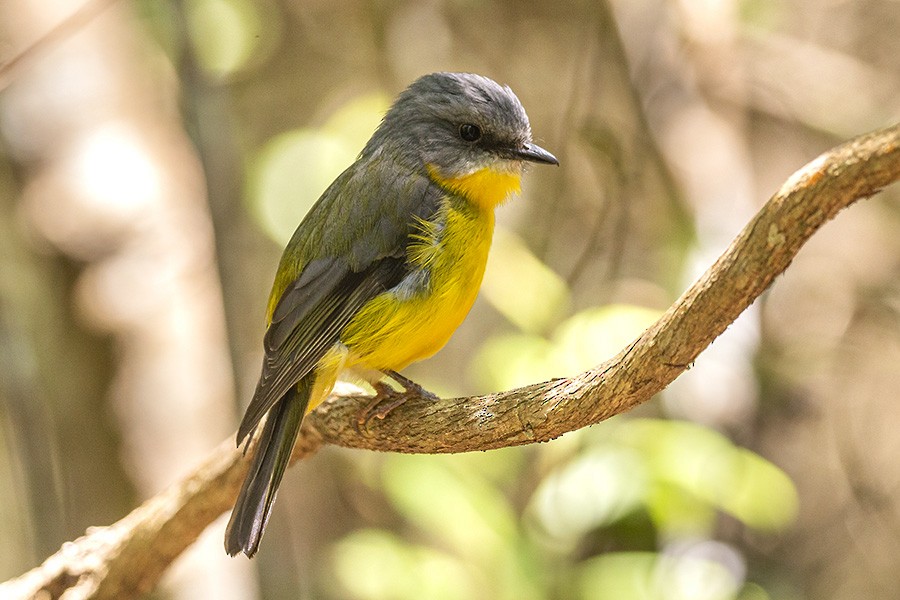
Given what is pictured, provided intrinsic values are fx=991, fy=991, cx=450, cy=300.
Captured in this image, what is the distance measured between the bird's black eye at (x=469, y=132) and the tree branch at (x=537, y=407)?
3.28 ft

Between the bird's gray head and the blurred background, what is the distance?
→ 71cm

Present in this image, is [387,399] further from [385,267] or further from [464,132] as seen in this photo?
[464,132]

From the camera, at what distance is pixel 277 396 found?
9.61 ft

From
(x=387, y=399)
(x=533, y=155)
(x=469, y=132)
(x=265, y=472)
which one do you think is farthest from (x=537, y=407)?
(x=469, y=132)

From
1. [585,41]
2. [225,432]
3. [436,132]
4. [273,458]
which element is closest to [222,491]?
[273,458]

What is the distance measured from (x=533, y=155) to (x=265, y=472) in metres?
1.39

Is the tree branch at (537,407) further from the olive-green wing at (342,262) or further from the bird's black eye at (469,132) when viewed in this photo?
the bird's black eye at (469,132)

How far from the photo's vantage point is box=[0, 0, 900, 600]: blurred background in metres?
3.77

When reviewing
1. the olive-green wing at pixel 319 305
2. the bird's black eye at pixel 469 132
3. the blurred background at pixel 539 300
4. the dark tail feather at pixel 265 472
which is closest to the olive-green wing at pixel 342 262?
the olive-green wing at pixel 319 305

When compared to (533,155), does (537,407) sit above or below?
below

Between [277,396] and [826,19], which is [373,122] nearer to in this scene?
[277,396]

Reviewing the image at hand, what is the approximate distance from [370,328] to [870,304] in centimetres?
348


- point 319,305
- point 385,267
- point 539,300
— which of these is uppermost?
point 385,267

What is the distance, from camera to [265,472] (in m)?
2.93
